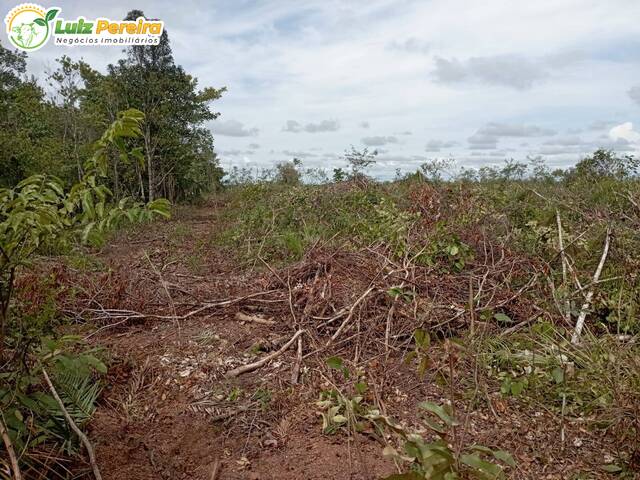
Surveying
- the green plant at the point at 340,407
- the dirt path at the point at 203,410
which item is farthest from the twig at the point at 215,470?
the green plant at the point at 340,407

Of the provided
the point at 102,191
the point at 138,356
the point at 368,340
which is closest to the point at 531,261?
the point at 368,340

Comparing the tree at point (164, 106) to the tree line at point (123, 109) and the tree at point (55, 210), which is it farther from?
the tree at point (55, 210)

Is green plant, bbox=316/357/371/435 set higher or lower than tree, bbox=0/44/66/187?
lower

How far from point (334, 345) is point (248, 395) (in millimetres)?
709

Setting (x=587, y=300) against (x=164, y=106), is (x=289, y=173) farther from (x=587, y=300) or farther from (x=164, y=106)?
(x=587, y=300)

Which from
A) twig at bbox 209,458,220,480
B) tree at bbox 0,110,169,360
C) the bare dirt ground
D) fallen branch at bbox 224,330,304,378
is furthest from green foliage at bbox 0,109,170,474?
fallen branch at bbox 224,330,304,378

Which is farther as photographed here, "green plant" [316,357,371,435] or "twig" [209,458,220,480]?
"green plant" [316,357,371,435]

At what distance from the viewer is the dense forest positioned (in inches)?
69.4

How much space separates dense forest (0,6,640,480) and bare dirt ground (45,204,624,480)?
Answer: 14 millimetres

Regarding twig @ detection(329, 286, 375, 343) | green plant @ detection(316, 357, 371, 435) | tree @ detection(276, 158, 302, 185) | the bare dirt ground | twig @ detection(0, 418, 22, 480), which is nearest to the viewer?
twig @ detection(0, 418, 22, 480)

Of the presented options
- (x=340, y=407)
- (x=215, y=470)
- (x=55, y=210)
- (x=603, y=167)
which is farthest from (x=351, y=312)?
(x=603, y=167)

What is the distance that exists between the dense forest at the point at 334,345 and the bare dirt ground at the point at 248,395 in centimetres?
1

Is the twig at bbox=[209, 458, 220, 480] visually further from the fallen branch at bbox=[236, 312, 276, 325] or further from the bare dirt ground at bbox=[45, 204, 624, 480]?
the fallen branch at bbox=[236, 312, 276, 325]

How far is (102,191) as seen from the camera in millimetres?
1673
